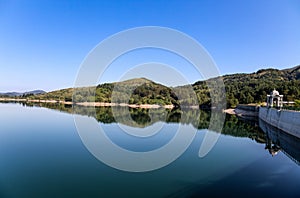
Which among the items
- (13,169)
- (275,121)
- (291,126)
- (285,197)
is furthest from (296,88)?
(13,169)

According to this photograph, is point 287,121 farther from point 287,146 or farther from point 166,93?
point 166,93

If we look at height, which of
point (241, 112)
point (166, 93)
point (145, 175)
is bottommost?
point (145, 175)

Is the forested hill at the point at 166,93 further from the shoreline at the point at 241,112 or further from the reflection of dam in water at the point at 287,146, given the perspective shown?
the reflection of dam in water at the point at 287,146

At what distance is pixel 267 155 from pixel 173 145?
469cm

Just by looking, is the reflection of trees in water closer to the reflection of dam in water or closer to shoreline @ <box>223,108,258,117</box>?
the reflection of dam in water

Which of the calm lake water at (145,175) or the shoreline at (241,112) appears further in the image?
the shoreline at (241,112)

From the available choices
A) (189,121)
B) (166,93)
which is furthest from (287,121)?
(166,93)

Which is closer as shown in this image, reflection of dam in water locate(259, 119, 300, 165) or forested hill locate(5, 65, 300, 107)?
reflection of dam in water locate(259, 119, 300, 165)

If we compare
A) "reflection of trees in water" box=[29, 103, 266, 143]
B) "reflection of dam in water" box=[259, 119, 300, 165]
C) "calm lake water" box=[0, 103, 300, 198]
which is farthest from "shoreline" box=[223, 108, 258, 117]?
"calm lake water" box=[0, 103, 300, 198]

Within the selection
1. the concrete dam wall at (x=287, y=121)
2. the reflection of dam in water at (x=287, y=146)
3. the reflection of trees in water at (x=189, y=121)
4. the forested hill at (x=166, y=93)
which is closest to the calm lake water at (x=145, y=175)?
the reflection of dam in water at (x=287, y=146)

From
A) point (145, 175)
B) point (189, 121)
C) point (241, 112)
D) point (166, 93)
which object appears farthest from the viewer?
point (166, 93)

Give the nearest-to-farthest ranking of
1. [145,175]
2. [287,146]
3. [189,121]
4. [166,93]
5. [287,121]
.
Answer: [145,175]
[287,146]
[287,121]
[189,121]
[166,93]

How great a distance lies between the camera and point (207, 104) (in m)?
52.6

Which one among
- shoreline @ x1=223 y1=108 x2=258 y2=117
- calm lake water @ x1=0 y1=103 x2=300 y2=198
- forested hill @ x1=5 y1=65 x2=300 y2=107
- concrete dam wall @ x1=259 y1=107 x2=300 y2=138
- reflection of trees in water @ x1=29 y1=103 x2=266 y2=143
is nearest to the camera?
calm lake water @ x1=0 y1=103 x2=300 y2=198
